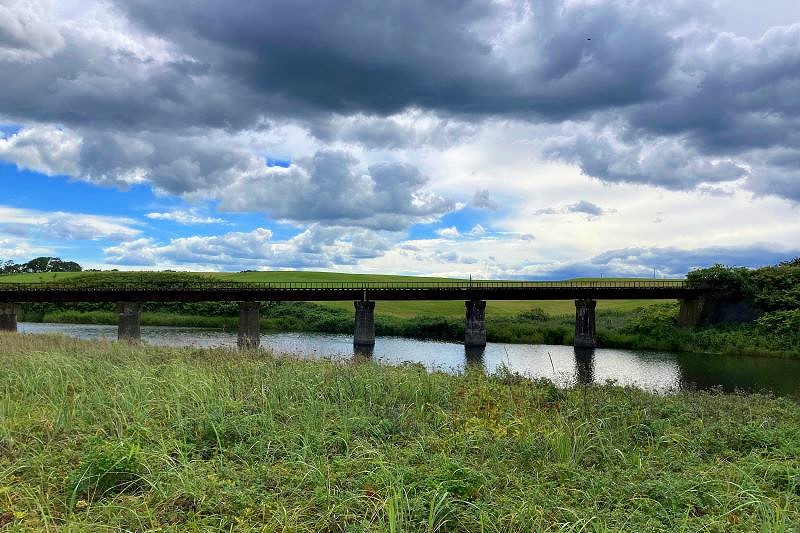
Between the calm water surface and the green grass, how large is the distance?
19.3 m

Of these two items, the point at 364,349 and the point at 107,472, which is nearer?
the point at 107,472

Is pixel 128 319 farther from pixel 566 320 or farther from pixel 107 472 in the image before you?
pixel 566 320

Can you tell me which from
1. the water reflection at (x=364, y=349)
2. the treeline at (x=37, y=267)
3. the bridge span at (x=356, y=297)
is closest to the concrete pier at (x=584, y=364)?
the bridge span at (x=356, y=297)

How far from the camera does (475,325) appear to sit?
7081cm

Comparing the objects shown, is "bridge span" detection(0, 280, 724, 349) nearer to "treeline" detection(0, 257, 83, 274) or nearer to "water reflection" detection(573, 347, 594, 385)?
"water reflection" detection(573, 347, 594, 385)

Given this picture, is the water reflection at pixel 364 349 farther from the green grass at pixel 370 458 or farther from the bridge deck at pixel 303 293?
the green grass at pixel 370 458

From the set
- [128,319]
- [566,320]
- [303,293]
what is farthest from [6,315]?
[566,320]

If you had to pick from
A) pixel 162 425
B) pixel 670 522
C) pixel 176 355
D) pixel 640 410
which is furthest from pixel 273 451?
pixel 176 355

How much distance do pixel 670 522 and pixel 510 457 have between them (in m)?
3.25

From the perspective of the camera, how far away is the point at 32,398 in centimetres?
1336

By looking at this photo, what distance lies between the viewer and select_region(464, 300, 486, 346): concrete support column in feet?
231

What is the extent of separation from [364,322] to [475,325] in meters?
14.3

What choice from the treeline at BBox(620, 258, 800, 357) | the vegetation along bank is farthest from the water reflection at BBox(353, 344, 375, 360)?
the treeline at BBox(620, 258, 800, 357)

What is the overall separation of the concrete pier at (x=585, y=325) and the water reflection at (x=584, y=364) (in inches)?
76.3
